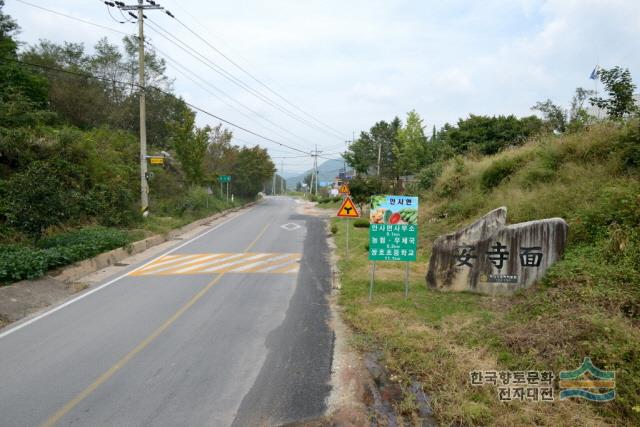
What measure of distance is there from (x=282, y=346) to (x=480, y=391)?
10.8 feet

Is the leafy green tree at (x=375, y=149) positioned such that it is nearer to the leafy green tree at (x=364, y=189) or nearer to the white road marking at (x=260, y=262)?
the leafy green tree at (x=364, y=189)

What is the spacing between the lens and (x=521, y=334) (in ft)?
20.6

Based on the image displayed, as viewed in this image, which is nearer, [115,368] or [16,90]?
[115,368]

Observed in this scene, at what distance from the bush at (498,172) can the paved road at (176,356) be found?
8.75 m

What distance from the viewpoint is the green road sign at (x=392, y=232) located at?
9289 millimetres

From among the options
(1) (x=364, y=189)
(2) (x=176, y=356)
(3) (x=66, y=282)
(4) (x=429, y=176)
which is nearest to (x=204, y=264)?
(3) (x=66, y=282)

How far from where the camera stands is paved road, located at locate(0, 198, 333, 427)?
5.08 m

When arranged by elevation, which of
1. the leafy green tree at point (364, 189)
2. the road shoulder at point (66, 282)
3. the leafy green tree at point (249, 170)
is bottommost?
the road shoulder at point (66, 282)

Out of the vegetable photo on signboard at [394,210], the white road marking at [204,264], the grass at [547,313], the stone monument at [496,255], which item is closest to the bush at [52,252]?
→ the white road marking at [204,264]

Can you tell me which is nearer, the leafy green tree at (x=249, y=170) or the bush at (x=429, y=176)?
the bush at (x=429, y=176)

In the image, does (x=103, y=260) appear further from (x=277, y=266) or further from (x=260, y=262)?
(x=277, y=266)

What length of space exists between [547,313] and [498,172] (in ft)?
35.0

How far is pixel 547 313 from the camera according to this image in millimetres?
6742

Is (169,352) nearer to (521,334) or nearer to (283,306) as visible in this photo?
A: (283,306)
